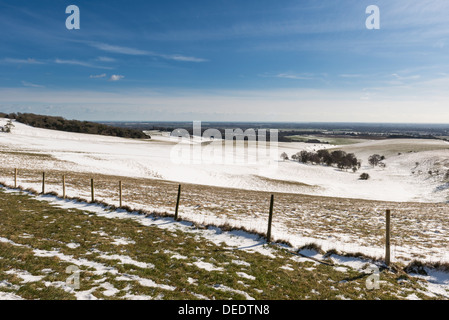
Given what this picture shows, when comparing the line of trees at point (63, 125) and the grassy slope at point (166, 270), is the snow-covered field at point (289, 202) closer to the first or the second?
the grassy slope at point (166, 270)

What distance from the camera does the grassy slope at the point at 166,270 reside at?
262 inches

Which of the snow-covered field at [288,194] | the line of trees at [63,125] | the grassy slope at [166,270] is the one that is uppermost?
the line of trees at [63,125]

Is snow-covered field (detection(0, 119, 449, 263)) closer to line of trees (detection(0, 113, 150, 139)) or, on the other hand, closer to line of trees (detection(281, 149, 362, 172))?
line of trees (detection(281, 149, 362, 172))

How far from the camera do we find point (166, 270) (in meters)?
7.81

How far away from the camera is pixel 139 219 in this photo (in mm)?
13711

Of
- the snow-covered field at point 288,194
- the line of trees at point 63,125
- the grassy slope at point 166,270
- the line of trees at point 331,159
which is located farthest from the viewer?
the line of trees at point 63,125

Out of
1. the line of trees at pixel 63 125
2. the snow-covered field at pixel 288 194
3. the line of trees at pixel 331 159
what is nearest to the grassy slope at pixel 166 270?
the snow-covered field at pixel 288 194

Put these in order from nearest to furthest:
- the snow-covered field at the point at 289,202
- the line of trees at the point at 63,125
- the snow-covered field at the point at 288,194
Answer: the snow-covered field at the point at 289,202 < the snow-covered field at the point at 288,194 < the line of trees at the point at 63,125

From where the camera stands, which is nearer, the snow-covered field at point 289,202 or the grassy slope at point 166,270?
the grassy slope at point 166,270

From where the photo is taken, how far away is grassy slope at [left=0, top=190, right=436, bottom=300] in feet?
21.8

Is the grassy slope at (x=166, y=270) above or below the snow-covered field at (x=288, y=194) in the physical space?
above

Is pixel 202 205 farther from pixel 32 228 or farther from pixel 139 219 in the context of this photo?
pixel 32 228

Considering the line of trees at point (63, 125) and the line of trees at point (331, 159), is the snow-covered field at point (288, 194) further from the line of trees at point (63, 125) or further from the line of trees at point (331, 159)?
the line of trees at point (63, 125)

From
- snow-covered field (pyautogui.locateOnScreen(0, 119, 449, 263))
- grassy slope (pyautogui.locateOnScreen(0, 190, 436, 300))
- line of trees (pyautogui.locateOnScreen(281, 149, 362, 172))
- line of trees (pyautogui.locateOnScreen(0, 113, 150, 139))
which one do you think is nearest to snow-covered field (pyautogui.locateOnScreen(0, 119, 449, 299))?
snow-covered field (pyautogui.locateOnScreen(0, 119, 449, 263))
